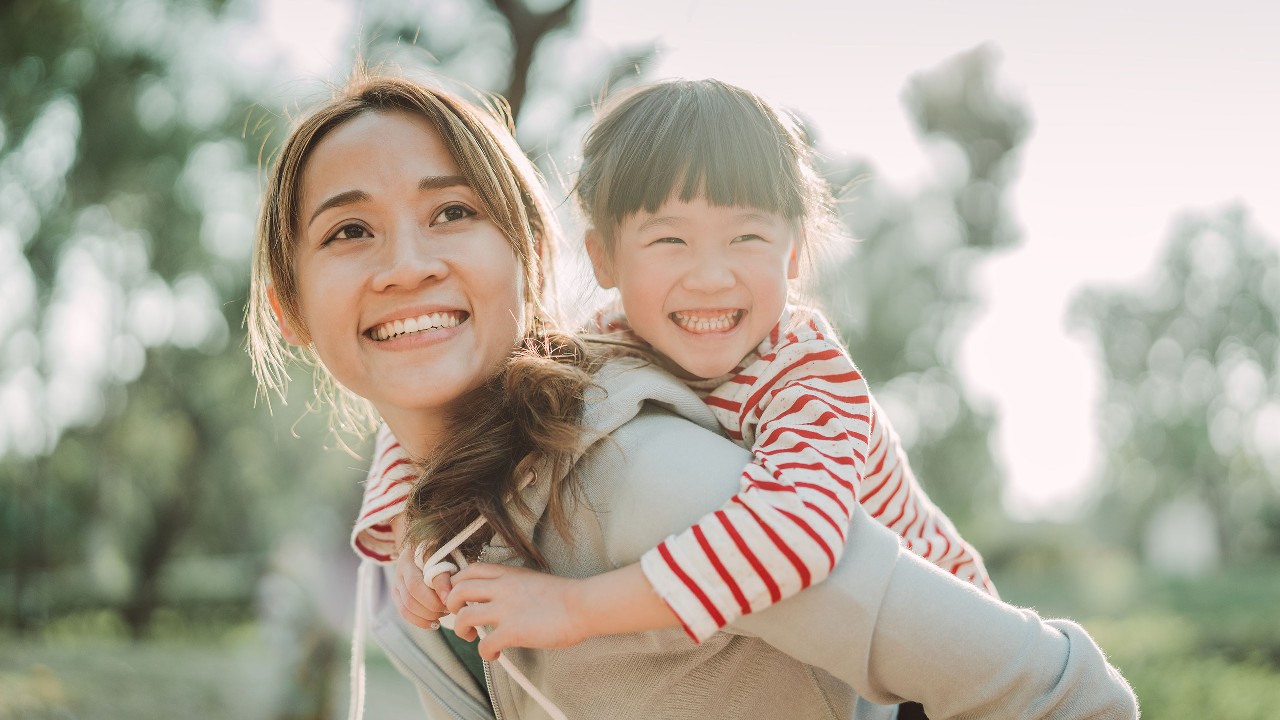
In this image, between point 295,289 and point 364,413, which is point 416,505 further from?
point 364,413

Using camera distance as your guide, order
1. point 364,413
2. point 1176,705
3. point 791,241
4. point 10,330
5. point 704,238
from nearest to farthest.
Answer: point 704,238
point 791,241
point 364,413
point 1176,705
point 10,330

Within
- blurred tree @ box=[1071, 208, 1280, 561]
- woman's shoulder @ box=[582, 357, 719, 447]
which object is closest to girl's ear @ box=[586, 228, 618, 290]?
woman's shoulder @ box=[582, 357, 719, 447]

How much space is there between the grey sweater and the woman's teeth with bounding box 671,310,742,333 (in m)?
0.16

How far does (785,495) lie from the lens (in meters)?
1.48

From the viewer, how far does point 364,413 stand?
8.69 feet

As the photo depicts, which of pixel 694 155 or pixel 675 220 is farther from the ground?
pixel 694 155

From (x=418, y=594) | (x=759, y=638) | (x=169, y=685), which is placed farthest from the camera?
(x=169, y=685)

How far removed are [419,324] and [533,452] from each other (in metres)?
0.39

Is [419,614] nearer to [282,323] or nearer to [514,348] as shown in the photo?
[514,348]

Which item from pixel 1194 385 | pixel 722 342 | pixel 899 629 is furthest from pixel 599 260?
pixel 1194 385

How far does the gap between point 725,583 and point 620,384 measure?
0.48 metres

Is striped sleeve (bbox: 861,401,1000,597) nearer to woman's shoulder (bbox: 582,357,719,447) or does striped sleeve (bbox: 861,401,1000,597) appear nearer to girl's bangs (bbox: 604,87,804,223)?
woman's shoulder (bbox: 582,357,719,447)

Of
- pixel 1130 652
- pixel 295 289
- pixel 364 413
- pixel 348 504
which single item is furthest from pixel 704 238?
pixel 1130 652

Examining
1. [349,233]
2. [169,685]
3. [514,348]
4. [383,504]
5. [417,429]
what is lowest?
[169,685]
